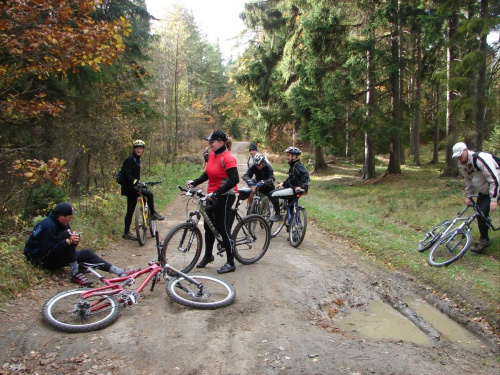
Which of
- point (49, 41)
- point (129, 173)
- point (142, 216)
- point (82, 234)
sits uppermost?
point (49, 41)

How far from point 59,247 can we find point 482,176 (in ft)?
26.0

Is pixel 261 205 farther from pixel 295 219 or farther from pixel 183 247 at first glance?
pixel 183 247

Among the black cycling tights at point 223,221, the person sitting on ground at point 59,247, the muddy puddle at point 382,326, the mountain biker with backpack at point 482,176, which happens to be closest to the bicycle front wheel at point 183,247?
the black cycling tights at point 223,221

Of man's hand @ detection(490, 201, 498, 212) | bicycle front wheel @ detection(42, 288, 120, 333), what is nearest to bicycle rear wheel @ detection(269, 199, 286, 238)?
man's hand @ detection(490, 201, 498, 212)

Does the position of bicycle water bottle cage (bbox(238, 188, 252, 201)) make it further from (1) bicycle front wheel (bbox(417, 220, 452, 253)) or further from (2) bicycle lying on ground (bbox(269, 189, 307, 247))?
(1) bicycle front wheel (bbox(417, 220, 452, 253))

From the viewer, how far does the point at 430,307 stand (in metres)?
6.10

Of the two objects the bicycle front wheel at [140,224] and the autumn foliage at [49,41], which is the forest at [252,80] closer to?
→ the autumn foliage at [49,41]

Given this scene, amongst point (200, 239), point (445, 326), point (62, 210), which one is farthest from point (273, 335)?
point (62, 210)

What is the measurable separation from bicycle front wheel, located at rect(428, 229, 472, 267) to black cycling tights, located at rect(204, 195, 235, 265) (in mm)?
4246

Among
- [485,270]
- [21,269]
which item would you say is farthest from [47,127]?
[485,270]

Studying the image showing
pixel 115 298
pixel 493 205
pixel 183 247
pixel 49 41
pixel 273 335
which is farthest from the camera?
pixel 493 205

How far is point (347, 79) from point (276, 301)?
17548 millimetres

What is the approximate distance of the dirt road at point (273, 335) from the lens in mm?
3703

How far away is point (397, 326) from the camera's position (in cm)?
522
